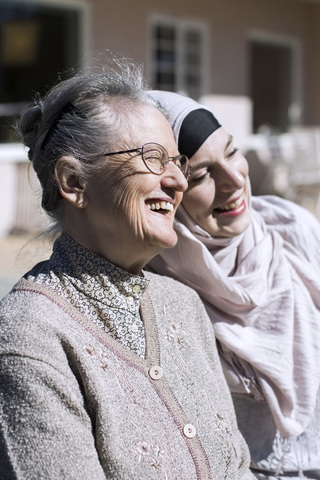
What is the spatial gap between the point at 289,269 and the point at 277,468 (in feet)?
2.09

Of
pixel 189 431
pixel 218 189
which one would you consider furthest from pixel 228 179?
pixel 189 431

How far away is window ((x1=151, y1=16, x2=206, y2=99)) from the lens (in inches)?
435

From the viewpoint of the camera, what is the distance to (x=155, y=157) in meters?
1.80

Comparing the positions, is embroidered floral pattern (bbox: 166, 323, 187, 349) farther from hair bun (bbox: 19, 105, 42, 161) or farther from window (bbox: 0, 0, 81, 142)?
window (bbox: 0, 0, 81, 142)

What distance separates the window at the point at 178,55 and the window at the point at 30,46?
1520 mm

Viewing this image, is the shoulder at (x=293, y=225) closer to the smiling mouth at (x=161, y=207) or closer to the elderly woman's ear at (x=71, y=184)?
the smiling mouth at (x=161, y=207)

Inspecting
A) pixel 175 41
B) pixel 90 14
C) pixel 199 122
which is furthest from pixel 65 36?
pixel 199 122

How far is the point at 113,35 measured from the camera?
10141 millimetres

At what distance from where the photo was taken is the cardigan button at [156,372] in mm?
1717

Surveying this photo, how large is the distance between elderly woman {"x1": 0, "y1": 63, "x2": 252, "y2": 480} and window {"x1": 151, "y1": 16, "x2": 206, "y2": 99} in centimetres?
915

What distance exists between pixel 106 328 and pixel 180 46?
10.3 m

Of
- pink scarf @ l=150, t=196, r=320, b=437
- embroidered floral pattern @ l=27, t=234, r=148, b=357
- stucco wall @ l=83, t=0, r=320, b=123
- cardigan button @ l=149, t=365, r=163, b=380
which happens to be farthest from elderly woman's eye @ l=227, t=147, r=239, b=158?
stucco wall @ l=83, t=0, r=320, b=123

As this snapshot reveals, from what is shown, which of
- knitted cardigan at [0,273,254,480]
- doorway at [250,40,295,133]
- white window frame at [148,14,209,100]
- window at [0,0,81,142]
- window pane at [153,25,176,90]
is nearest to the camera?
knitted cardigan at [0,273,254,480]

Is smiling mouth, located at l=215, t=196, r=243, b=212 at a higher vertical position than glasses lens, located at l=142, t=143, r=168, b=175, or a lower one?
lower
